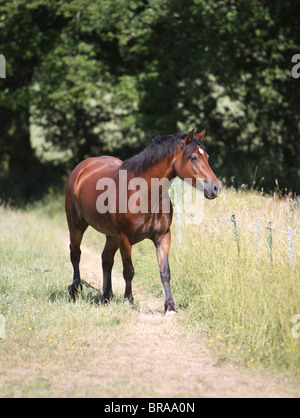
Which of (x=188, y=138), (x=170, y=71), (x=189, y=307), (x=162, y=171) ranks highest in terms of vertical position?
(x=170, y=71)

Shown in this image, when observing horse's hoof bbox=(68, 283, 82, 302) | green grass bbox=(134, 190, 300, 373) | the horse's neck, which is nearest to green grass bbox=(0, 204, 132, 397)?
horse's hoof bbox=(68, 283, 82, 302)

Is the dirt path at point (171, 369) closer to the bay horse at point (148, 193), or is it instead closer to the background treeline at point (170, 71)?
the bay horse at point (148, 193)

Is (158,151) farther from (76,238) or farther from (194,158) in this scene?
(76,238)

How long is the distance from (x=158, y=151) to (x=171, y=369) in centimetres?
257

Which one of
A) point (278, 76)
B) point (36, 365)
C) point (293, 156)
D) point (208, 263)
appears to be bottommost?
point (36, 365)

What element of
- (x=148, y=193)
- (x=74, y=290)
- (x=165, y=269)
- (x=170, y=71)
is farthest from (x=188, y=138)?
(x=170, y=71)

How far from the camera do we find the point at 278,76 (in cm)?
1477

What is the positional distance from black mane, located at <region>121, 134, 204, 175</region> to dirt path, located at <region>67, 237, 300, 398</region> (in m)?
1.75

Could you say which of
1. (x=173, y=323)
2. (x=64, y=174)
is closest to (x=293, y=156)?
(x=64, y=174)

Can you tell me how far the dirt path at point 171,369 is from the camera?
445 centimetres

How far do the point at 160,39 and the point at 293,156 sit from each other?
201 inches

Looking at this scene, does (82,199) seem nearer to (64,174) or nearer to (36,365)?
(36,365)

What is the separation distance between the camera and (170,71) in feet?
51.7

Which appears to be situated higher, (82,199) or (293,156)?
(293,156)
